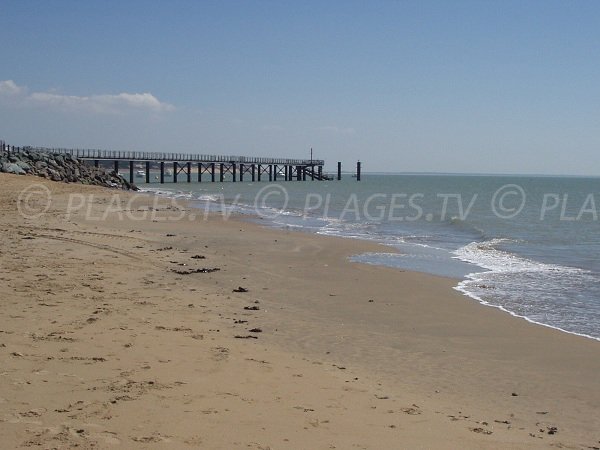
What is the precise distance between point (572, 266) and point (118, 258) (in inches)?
438

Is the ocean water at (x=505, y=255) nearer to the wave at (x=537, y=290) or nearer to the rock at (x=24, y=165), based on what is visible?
the wave at (x=537, y=290)

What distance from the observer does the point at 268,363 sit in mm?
6500

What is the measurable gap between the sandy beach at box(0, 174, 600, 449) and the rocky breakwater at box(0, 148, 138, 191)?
34120mm

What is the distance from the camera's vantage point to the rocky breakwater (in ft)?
144

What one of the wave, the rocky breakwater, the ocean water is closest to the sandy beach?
the wave

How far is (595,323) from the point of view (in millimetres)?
9391

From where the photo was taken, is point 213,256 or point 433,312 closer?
point 433,312

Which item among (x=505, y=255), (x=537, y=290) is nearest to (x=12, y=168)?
(x=505, y=255)

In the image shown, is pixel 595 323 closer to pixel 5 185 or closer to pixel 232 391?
pixel 232 391

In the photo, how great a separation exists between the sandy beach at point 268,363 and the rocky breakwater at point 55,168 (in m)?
34.1

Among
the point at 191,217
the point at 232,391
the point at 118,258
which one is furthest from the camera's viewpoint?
the point at 191,217

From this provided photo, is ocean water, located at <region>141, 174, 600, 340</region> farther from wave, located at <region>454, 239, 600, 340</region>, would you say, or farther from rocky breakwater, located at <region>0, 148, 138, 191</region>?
rocky breakwater, located at <region>0, 148, 138, 191</region>

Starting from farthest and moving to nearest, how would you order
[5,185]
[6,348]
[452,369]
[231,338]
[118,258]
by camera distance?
[5,185] < [118,258] < [231,338] < [452,369] < [6,348]

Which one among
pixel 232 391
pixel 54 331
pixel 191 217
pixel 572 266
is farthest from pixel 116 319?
pixel 191 217
